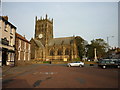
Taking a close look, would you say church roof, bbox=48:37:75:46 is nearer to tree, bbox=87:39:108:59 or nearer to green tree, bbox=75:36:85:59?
green tree, bbox=75:36:85:59

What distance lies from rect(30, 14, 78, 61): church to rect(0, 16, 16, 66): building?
48.1 metres

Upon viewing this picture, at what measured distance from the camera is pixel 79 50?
Answer: 72.1 m

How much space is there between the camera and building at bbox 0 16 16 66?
2072 cm

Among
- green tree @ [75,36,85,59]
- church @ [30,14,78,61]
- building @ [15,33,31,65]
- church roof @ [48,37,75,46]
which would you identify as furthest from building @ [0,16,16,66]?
church roof @ [48,37,75,46]

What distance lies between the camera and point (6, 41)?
22047 millimetres

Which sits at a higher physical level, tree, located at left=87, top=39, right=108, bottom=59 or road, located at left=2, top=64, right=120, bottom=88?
tree, located at left=87, top=39, right=108, bottom=59

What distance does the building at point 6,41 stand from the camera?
20719mm

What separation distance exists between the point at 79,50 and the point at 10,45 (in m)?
51.9

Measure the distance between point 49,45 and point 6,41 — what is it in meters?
62.8

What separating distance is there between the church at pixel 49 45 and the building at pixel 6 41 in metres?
48.1

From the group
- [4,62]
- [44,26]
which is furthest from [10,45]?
[44,26]

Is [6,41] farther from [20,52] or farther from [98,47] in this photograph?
[98,47]

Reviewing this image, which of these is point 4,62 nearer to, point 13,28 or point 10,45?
point 10,45

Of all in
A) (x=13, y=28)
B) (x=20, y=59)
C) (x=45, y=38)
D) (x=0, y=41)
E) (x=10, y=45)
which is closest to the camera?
(x=0, y=41)
